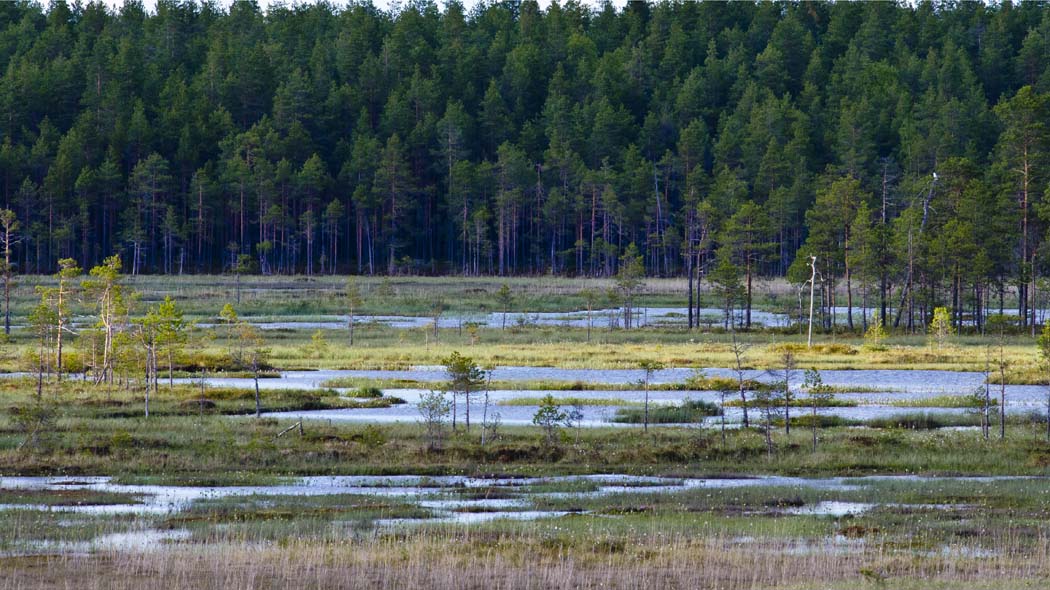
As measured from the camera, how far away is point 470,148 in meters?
159

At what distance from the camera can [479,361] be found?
57.6m

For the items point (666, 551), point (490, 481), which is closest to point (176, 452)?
point (490, 481)

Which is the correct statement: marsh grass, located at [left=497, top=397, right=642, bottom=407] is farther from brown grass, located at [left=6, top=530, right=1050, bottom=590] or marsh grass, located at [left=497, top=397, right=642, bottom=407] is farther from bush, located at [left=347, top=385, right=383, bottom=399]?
brown grass, located at [left=6, top=530, right=1050, bottom=590]

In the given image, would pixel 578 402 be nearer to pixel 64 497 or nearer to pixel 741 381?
pixel 741 381

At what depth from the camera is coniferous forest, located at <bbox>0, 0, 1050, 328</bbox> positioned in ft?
422

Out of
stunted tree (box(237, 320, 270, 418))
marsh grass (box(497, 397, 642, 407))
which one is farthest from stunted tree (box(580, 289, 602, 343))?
marsh grass (box(497, 397, 642, 407))

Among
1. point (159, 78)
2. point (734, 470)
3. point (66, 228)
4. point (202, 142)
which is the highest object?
point (159, 78)

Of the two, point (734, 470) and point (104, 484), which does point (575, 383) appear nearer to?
point (734, 470)

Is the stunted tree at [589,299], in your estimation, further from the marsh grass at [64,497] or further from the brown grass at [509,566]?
the brown grass at [509,566]

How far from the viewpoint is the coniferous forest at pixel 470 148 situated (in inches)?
5059

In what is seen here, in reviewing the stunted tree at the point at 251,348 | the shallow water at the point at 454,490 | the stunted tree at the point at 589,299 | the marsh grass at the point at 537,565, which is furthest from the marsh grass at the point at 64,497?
the stunted tree at the point at 589,299

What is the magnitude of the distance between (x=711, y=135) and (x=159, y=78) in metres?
73.3

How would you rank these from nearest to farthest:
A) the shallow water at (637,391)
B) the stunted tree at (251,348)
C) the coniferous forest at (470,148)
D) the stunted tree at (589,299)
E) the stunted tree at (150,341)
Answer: the shallow water at (637,391)
the stunted tree at (150,341)
the stunted tree at (251,348)
the stunted tree at (589,299)
the coniferous forest at (470,148)

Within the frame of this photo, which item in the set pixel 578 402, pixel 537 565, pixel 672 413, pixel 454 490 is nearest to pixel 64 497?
pixel 454 490
